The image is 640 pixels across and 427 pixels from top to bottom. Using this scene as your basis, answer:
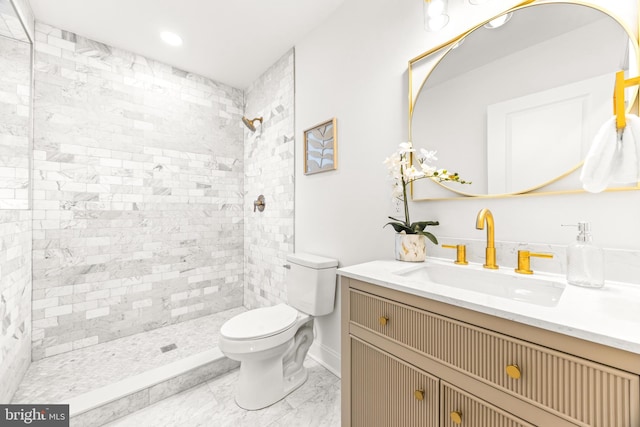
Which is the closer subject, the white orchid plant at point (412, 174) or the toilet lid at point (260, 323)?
the white orchid plant at point (412, 174)

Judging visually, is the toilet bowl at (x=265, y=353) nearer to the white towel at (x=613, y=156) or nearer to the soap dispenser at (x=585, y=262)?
the soap dispenser at (x=585, y=262)

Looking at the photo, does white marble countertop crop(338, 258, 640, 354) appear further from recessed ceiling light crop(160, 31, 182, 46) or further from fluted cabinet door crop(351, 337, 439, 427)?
recessed ceiling light crop(160, 31, 182, 46)

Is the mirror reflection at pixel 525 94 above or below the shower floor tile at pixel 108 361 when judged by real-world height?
above

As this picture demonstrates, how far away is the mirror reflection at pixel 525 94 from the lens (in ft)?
3.13

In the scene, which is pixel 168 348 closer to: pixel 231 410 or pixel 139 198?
pixel 231 410

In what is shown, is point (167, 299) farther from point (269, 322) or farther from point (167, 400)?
point (269, 322)

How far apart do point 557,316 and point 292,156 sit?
6.83 ft

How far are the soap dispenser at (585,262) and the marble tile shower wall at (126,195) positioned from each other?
2.83m

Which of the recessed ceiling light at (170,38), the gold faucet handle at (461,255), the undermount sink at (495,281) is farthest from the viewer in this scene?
the recessed ceiling light at (170,38)

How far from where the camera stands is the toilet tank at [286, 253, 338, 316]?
A: 1.84 m

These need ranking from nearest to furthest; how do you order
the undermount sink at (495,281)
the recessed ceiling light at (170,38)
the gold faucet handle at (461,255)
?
1. the undermount sink at (495,281)
2. the gold faucet handle at (461,255)
3. the recessed ceiling light at (170,38)

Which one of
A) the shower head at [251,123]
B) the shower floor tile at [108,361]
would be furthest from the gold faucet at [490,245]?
the shower head at [251,123]

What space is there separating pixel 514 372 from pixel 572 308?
0.22m

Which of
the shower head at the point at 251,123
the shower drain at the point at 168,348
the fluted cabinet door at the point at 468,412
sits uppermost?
the shower head at the point at 251,123
